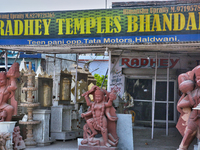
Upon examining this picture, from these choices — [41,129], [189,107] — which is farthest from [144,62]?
[189,107]

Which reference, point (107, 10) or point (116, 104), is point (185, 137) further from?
point (116, 104)

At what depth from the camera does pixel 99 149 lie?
24.4 ft

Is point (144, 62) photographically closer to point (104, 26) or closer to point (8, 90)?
point (104, 26)

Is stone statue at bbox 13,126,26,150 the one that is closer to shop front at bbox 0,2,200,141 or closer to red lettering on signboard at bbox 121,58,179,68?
shop front at bbox 0,2,200,141

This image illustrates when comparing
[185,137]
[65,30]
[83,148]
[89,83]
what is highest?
[65,30]

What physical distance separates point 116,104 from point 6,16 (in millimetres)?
4340

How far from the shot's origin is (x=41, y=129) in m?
9.05

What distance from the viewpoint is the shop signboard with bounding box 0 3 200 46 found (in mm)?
7359

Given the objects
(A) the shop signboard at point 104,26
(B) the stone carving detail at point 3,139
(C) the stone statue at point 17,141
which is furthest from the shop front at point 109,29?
(B) the stone carving detail at point 3,139

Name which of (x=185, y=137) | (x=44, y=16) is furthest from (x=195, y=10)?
(x=44, y=16)

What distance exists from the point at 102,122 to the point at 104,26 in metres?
2.26

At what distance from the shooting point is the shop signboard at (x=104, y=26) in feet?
24.1

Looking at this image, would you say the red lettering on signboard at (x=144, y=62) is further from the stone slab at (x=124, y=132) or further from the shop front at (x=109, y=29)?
the stone slab at (x=124, y=132)

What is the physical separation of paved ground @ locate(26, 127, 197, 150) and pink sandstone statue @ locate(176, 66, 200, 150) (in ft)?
7.13
